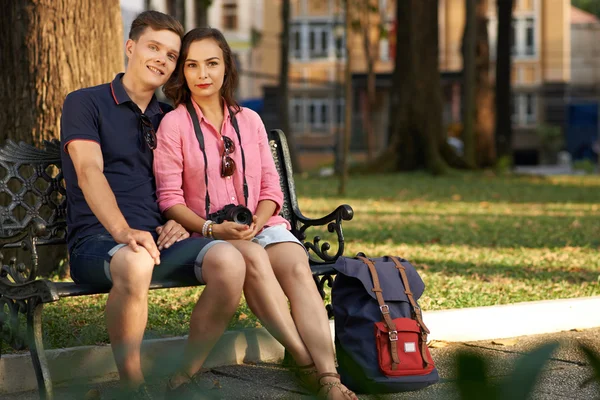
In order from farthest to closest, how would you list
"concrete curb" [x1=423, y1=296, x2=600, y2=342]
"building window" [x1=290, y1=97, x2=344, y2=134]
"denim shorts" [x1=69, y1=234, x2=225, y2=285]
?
"building window" [x1=290, y1=97, x2=344, y2=134] → "concrete curb" [x1=423, y1=296, x2=600, y2=342] → "denim shorts" [x1=69, y1=234, x2=225, y2=285]

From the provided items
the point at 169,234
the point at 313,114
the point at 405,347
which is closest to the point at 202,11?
the point at 169,234

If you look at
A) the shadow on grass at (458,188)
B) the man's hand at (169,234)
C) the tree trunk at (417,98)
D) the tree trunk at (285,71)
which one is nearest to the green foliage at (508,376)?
the man's hand at (169,234)

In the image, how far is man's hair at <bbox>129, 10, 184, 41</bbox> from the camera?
12.9ft

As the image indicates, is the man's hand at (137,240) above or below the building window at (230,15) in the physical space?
below

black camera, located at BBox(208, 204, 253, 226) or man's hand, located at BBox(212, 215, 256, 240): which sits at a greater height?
black camera, located at BBox(208, 204, 253, 226)

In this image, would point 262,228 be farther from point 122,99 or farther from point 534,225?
point 534,225

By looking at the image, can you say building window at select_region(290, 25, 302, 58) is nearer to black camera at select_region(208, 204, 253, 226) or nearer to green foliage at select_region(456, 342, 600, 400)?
black camera at select_region(208, 204, 253, 226)

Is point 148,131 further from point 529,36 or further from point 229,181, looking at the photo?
point 529,36

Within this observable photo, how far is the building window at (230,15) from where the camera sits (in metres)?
56.9

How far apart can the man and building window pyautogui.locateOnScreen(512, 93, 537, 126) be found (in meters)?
50.6

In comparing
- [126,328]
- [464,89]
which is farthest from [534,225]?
[464,89]

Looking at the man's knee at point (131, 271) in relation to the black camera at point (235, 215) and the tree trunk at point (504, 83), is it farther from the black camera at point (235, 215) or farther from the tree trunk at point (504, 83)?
the tree trunk at point (504, 83)

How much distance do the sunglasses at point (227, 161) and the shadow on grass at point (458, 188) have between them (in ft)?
35.0

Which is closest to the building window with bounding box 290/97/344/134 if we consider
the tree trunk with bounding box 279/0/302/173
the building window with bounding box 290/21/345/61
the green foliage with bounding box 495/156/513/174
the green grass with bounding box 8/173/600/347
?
the building window with bounding box 290/21/345/61
